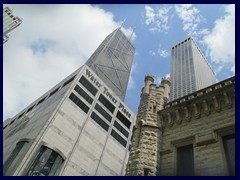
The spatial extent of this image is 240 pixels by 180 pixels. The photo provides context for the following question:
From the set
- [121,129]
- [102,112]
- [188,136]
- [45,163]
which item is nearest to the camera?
[188,136]

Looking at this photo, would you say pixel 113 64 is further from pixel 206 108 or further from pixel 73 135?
pixel 206 108

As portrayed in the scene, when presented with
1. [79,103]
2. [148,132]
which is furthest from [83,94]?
[148,132]

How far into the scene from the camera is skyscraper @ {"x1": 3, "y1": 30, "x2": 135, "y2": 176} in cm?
3497

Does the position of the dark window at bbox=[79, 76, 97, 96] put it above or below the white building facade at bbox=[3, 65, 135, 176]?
above

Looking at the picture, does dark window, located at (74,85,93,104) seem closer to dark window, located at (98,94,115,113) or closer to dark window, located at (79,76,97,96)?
dark window, located at (79,76,97,96)

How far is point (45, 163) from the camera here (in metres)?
34.3

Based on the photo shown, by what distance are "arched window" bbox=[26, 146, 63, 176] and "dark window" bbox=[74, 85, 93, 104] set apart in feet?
44.7

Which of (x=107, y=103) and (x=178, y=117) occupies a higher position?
(x=107, y=103)

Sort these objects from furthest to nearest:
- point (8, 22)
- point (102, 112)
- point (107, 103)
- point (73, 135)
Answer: point (8, 22)
point (107, 103)
point (102, 112)
point (73, 135)

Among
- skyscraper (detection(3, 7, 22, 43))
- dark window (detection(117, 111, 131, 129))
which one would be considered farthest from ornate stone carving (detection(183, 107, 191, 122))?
skyscraper (detection(3, 7, 22, 43))

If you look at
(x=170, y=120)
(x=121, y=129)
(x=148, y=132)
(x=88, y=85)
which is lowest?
(x=148, y=132)

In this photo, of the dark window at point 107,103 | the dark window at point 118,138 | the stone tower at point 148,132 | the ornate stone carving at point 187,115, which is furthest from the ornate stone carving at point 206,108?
the dark window at point 118,138

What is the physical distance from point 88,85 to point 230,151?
40.2 m

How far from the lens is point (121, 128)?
5512 cm
